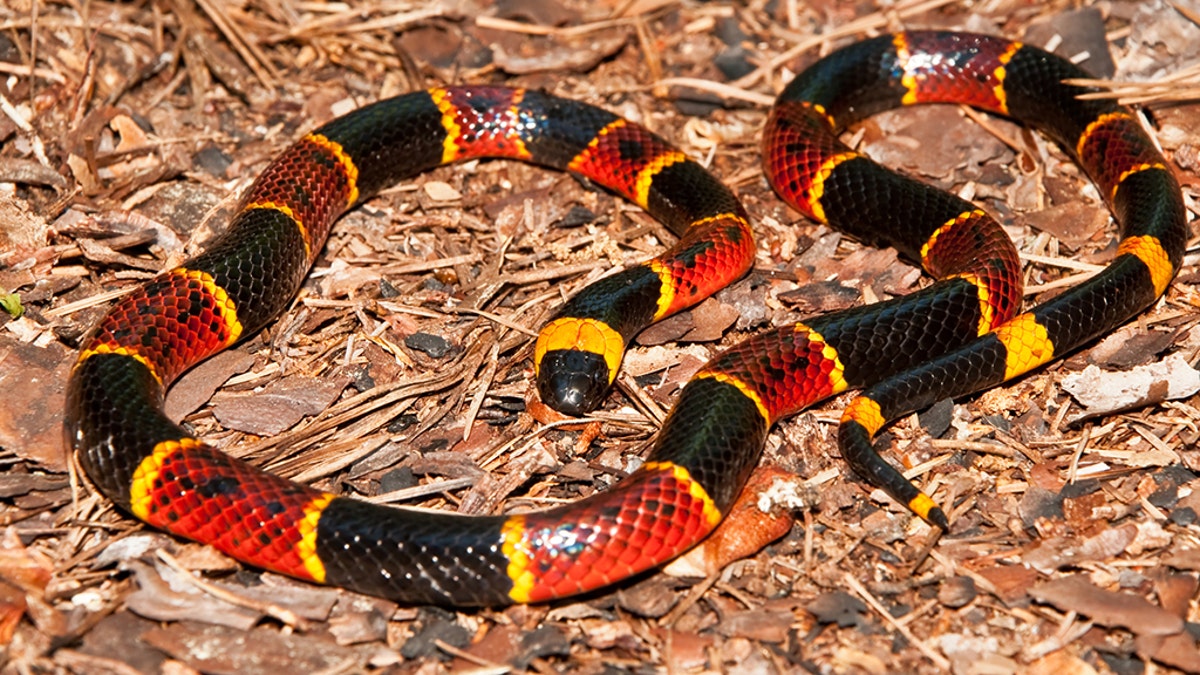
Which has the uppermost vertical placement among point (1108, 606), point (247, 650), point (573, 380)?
point (573, 380)

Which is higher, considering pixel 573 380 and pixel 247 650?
pixel 573 380

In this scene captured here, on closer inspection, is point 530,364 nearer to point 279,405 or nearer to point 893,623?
point 279,405

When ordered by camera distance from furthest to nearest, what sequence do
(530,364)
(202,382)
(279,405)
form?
(530,364)
(202,382)
(279,405)

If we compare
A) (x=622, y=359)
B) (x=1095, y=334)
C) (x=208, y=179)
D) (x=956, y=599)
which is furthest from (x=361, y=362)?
(x=1095, y=334)

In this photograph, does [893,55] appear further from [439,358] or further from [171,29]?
[171,29]

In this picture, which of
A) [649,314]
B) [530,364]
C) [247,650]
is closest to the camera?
[247,650]

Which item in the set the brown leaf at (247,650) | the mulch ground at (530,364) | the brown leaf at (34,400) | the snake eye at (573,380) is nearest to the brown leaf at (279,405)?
the mulch ground at (530,364)

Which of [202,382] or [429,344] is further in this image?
[429,344]

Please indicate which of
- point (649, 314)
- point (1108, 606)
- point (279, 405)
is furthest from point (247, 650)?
point (1108, 606)
